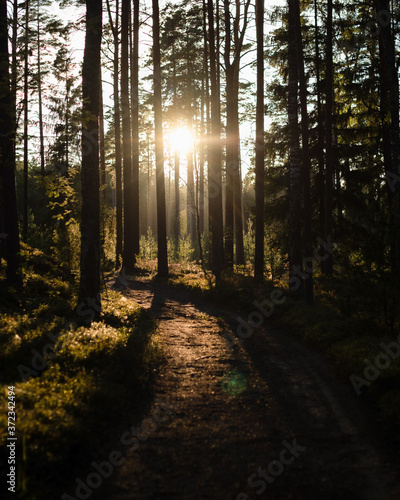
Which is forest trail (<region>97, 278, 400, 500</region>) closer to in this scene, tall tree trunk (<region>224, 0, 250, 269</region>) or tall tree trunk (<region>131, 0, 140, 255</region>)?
tall tree trunk (<region>224, 0, 250, 269</region>)

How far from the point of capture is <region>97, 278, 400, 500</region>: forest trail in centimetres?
434

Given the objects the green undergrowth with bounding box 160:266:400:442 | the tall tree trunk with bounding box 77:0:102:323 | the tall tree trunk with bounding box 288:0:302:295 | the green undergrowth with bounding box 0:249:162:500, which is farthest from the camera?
the tall tree trunk with bounding box 288:0:302:295

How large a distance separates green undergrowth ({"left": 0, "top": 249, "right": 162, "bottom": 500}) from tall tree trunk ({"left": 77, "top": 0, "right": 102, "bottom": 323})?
60 cm

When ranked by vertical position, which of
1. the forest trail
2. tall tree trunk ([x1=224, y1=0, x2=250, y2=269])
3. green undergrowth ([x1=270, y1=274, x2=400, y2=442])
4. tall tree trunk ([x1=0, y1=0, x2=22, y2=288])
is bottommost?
the forest trail

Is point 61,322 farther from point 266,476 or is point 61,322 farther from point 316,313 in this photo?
point 316,313

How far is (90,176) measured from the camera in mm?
10562

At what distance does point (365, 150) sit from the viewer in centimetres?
1838

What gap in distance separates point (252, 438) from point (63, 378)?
9.82 ft

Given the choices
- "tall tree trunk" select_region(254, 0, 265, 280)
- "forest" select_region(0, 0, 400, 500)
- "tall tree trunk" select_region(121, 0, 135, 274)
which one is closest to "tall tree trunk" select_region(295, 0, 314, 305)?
"forest" select_region(0, 0, 400, 500)

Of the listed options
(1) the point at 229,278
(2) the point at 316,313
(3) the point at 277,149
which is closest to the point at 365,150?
(3) the point at 277,149

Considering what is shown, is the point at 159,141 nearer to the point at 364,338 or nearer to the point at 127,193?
the point at 127,193

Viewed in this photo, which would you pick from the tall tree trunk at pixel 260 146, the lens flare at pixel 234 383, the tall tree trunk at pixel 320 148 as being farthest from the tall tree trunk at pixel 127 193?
the lens flare at pixel 234 383

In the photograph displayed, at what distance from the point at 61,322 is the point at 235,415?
15.5 ft

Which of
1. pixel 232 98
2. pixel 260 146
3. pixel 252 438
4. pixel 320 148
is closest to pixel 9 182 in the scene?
pixel 252 438
